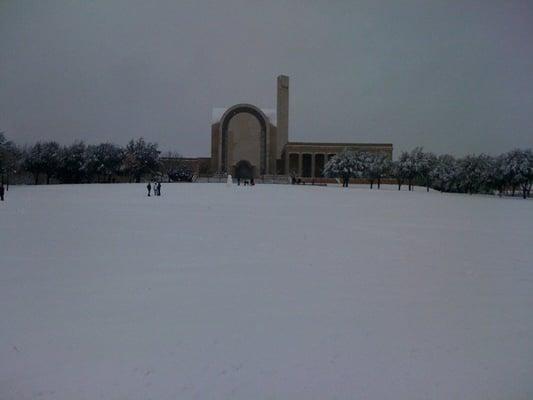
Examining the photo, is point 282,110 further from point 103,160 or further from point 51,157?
point 51,157

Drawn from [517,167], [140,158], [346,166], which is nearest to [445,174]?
[517,167]

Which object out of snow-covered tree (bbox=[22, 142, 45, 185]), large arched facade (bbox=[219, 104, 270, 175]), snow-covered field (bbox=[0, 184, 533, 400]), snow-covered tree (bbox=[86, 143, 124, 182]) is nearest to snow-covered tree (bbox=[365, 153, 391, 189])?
large arched facade (bbox=[219, 104, 270, 175])

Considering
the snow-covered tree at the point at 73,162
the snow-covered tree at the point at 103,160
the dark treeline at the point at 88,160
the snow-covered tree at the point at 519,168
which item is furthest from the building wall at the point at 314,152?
the snow-covered tree at the point at 519,168

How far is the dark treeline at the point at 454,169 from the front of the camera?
33.8 m

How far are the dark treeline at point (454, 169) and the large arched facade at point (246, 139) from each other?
58.5 feet

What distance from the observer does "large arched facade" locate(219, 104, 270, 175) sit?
6650 centimetres

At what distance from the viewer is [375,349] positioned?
3.84 metres

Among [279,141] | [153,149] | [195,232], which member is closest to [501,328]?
[195,232]

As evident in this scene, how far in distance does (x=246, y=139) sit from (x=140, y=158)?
63.8 ft

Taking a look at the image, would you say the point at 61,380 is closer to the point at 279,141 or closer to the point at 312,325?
the point at 312,325

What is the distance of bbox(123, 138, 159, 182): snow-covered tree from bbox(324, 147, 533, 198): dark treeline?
1887 cm

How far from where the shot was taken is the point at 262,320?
442cm

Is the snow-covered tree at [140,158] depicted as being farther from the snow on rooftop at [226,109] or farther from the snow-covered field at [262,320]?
the snow-covered field at [262,320]

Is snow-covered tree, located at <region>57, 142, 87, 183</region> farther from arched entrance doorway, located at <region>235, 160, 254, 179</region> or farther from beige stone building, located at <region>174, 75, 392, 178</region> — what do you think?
arched entrance doorway, located at <region>235, 160, 254, 179</region>
